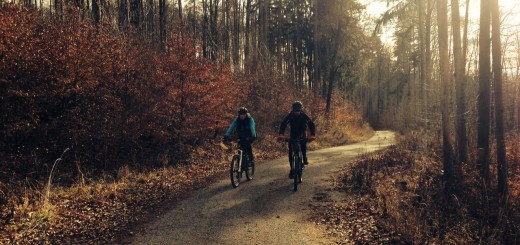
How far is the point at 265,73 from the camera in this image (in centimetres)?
2141

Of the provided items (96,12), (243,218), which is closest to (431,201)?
(243,218)

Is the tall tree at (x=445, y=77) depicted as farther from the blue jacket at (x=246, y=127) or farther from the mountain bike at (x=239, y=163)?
the mountain bike at (x=239, y=163)

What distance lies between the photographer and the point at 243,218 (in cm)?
694

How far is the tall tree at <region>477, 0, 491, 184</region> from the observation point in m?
9.19

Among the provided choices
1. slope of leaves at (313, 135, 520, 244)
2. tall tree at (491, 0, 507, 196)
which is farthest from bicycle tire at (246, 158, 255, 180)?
tall tree at (491, 0, 507, 196)

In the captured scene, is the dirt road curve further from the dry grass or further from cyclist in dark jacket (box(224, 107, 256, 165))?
cyclist in dark jacket (box(224, 107, 256, 165))

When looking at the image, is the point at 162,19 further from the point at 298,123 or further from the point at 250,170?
the point at 298,123

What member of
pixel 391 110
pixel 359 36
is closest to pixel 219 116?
pixel 359 36

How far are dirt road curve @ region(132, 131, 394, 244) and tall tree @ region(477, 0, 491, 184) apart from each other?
4388mm

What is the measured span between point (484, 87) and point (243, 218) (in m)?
7.53

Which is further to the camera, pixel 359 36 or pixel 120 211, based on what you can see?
pixel 359 36

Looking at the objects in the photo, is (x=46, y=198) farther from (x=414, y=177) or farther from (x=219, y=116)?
(x=414, y=177)

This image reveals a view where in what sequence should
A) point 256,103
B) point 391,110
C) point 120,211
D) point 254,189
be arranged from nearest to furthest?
point 120,211 < point 254,189 < point 256,103 < point 391,110

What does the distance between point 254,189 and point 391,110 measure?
50.5 meters
